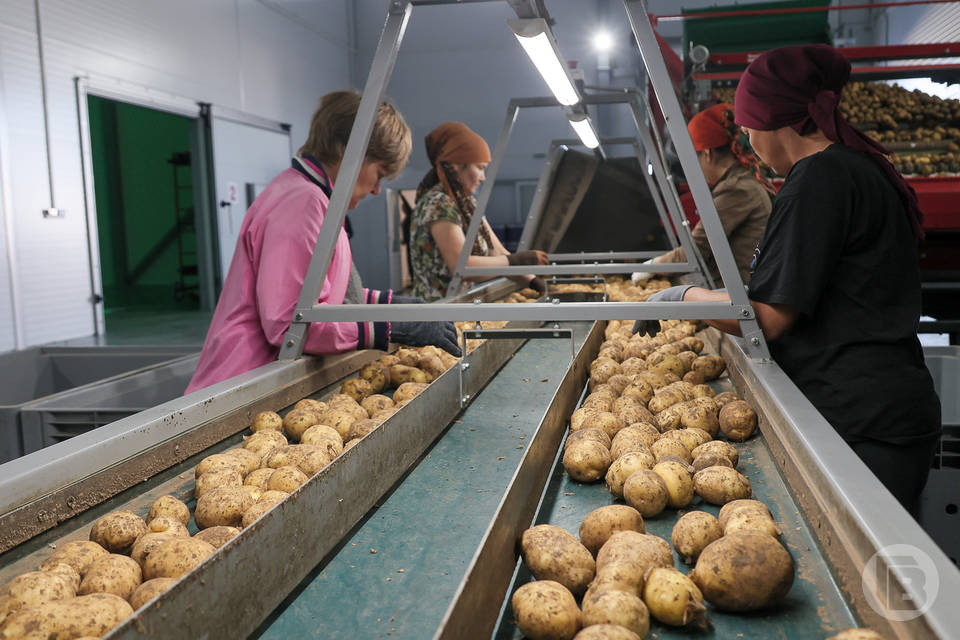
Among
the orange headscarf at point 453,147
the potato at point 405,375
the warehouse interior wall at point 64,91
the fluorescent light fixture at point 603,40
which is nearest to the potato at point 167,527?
the potato at point 405,375

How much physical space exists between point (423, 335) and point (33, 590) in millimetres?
1575

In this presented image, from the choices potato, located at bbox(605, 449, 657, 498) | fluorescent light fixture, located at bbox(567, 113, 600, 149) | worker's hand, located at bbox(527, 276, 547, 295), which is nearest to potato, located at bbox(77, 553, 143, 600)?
potato, located at bbox(605, 449, 657, 498)

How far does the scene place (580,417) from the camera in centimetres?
182

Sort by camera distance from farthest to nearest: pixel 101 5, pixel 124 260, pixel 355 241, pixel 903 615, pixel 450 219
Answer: pixel 355 241, pixel 124 260, pixel 101 5, pixel 450 219, pixel 903 615

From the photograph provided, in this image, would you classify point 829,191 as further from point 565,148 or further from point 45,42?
point 45,42

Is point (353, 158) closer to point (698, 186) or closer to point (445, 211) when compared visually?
point (698, 186)

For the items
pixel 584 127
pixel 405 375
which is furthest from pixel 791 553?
pixel 584 127

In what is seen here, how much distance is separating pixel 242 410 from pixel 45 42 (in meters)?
5.99

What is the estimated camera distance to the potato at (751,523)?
3.80 feet

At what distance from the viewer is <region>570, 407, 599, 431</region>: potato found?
1794mm

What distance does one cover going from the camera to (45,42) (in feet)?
20.3

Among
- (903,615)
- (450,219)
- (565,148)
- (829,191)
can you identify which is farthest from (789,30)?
(903,615)

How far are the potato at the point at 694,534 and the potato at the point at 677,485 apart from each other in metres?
0.15

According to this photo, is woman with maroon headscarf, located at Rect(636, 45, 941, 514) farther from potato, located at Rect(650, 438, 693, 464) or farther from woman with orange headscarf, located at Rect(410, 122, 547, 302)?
woman with orange headscarf, located at Rect(410, 122, 547, 302)
